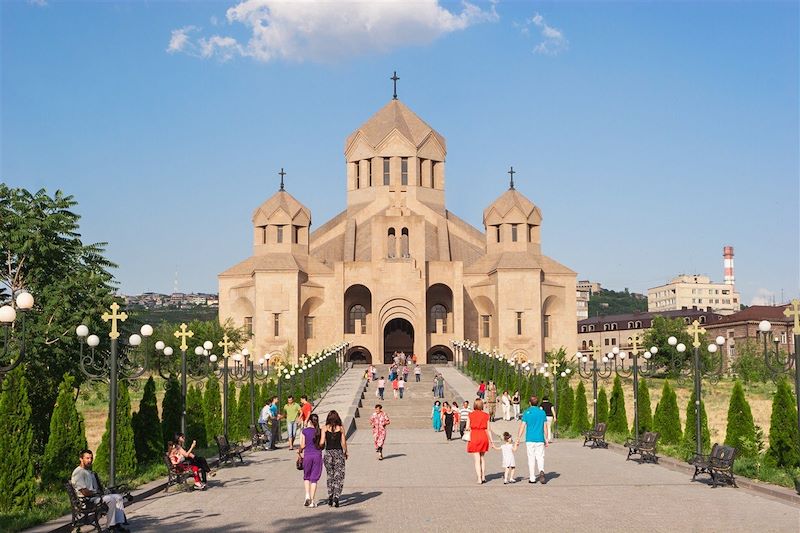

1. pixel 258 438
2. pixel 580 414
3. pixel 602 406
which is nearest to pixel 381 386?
pixel 580 414

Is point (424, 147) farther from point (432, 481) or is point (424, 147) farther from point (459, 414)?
point (432, 481)

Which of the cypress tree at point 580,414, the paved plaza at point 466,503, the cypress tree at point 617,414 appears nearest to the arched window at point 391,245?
the cypress tree at point 580,414

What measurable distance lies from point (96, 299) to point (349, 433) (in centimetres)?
810

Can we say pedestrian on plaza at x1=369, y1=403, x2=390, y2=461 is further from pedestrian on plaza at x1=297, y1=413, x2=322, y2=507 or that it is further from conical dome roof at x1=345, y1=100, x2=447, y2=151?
conical dome roof at x1=345, y1=100, x2=447, y2=151

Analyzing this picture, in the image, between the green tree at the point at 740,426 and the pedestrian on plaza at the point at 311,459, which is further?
the green tree at the point at 740,426

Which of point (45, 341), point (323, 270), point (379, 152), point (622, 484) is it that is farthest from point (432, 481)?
point (379, 152)

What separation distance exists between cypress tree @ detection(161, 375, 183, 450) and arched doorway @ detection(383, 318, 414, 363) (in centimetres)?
3776

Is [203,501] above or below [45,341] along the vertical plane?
below

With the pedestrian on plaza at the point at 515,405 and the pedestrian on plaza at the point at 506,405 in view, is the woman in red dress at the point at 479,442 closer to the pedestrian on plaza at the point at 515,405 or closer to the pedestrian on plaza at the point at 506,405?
the pedestrian on plaza at the point at 506,405

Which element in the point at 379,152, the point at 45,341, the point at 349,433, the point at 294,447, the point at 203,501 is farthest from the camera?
the point at 379,152

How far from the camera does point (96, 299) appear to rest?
87.6ft

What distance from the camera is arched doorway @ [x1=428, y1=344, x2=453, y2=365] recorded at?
5553cm

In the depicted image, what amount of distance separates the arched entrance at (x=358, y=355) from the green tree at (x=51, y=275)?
87.1 ft

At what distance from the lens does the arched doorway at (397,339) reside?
5694 centimetres
